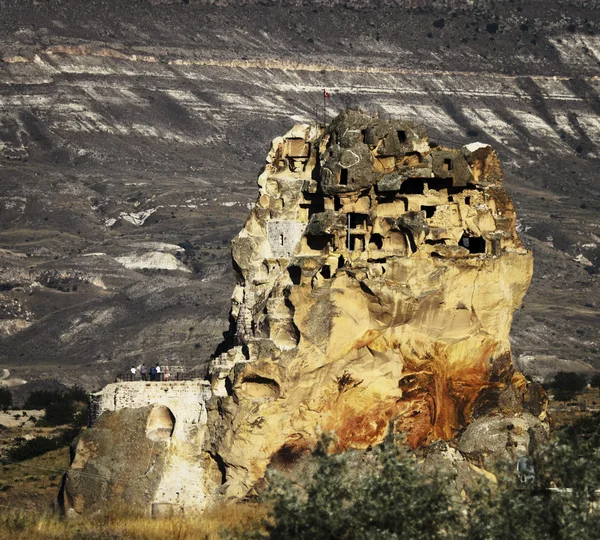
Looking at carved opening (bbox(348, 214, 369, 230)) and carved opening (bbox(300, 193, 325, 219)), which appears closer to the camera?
carved opening (bbox(348, 214, 369, 230))

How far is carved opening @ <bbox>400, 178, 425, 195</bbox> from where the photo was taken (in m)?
52.3

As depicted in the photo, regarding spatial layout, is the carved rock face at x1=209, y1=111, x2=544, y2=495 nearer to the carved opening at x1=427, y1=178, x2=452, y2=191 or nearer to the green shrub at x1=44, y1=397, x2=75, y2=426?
the carved opening at x1=427, y1=178, x2=452, y2=191

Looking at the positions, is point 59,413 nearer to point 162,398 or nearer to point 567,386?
point 567,386

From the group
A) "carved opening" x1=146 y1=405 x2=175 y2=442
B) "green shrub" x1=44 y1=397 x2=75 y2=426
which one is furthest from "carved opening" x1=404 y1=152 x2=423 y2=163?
"green shrub" x1=44 y1=397 x2=75 y2=426

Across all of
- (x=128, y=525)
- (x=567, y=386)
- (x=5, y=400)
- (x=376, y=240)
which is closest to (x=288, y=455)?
(x=128, y=525)

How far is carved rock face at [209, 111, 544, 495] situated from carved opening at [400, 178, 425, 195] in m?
0.06

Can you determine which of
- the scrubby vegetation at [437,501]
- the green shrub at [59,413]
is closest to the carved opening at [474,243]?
the scrubby vegetation at [437,501]

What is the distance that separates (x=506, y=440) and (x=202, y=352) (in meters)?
70.6

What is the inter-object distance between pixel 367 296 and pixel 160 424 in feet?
22.5

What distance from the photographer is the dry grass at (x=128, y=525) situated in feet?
125

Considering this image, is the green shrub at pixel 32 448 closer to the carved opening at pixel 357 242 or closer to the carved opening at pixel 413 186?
the carved opening at pixel 357 242

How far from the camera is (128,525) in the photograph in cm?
4084

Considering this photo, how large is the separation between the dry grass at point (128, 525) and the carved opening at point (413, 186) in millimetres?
12070

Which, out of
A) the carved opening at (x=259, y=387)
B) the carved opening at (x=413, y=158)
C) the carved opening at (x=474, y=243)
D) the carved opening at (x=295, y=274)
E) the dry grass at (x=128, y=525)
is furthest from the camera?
the carved opening at (x=474, y=243)
